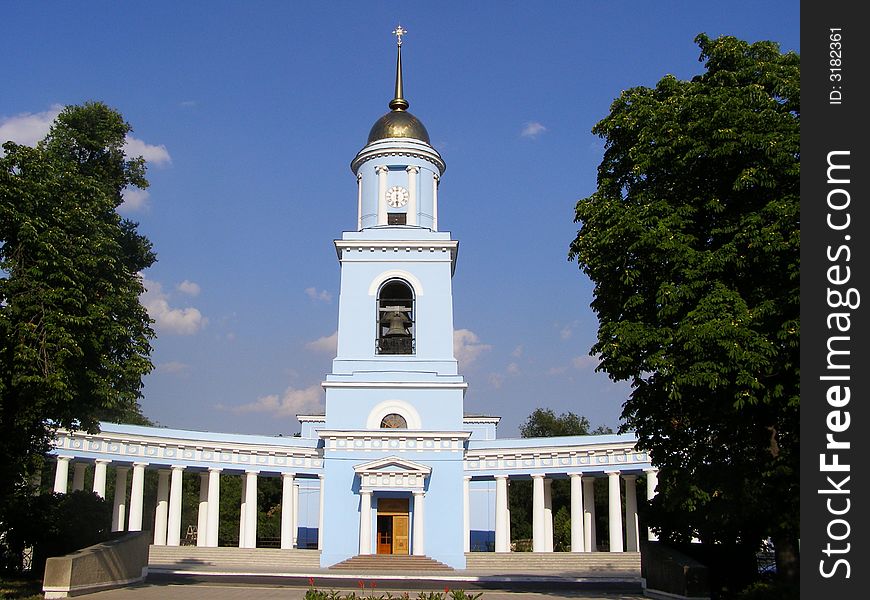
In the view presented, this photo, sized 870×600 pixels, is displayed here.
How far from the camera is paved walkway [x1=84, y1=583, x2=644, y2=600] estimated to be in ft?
67.4

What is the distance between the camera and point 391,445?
1367 inches

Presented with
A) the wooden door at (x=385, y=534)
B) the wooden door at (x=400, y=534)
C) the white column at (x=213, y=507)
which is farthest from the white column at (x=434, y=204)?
the white column at (x=213, y=507)

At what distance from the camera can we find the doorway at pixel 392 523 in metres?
34.5

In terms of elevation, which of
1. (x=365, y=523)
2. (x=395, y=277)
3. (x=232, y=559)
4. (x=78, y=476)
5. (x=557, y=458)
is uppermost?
(x=395, y=277)

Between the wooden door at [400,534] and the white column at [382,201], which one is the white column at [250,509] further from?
the white column at [382,201]

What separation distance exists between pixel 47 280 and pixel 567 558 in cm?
2554

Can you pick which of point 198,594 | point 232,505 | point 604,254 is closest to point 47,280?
point 198,594

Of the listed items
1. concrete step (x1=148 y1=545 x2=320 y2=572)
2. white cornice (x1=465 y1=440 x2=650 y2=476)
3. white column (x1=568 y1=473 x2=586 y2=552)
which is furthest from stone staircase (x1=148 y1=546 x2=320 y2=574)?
white column (x1=568 y1=473 x2=586 y2=552)

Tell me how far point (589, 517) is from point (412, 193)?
18.7m

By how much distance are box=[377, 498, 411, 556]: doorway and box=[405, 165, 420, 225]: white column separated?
12.4 metres

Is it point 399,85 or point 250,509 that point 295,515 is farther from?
point 399,85

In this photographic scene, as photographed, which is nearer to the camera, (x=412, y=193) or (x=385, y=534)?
(x=385, y=534)

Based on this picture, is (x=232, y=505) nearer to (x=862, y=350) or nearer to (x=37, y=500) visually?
(x=37, y=500)

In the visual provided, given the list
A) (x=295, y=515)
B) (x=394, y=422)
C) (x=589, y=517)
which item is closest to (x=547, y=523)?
(x=589, y=517)
